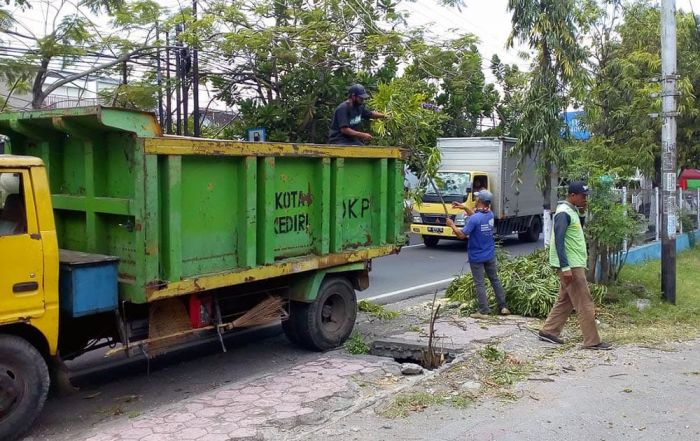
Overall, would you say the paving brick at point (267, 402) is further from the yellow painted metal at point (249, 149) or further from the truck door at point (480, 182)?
the truck door at point (480, 182)

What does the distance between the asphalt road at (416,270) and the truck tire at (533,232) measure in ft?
2.46

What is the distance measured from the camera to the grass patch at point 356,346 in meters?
7.20

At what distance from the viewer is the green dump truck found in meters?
4.89

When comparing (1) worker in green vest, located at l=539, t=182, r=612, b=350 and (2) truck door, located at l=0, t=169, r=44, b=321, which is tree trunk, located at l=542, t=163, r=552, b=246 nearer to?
(1) worker in green vest, located at l=539, t=182, r=612, b=350

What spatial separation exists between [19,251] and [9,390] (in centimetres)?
95

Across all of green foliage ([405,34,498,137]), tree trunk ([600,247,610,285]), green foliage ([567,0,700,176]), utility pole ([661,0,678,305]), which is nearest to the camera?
utility pole ([661,0,678,305])

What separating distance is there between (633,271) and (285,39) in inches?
330

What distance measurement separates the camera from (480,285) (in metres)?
9.03

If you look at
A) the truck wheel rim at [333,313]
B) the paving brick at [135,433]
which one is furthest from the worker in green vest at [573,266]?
the paving brick at [135,433]

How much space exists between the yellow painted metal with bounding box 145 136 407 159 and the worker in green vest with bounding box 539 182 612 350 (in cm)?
199

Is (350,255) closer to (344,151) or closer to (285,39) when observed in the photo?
(344,151)

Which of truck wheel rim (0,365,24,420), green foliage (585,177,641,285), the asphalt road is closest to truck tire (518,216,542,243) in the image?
the asphalt road

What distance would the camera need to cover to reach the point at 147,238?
5.31 metres

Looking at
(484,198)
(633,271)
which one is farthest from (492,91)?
(484,198)
